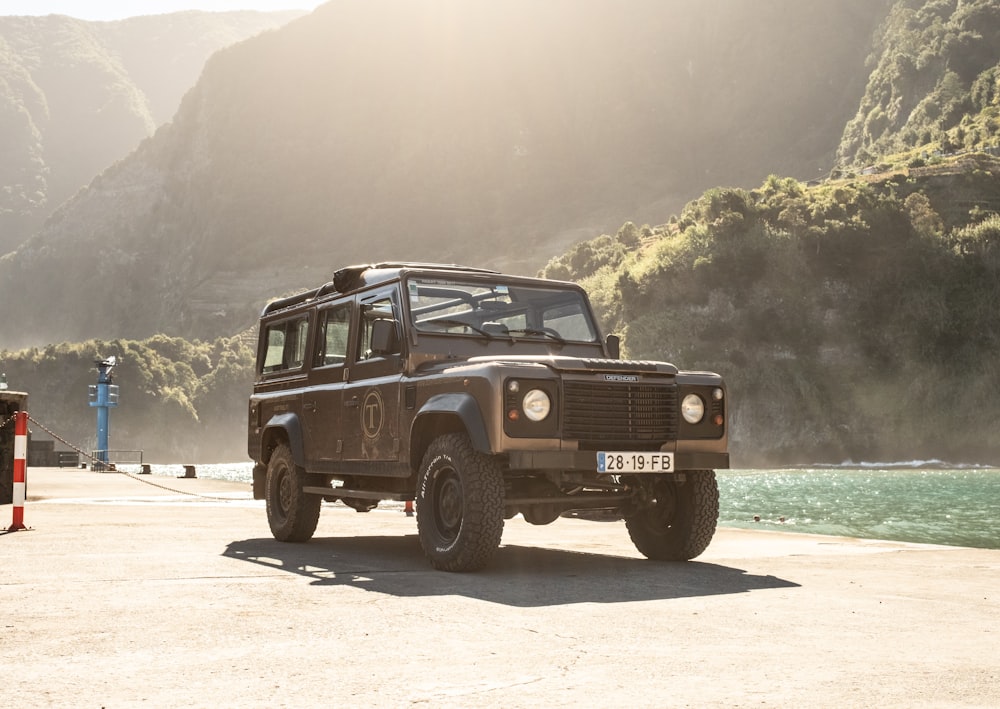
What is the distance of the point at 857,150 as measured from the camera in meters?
199

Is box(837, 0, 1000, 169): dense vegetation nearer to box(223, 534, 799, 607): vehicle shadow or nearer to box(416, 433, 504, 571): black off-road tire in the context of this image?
box(223, 534, 799, 607): vehicle shadow

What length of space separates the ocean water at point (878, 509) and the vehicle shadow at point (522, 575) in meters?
16.4

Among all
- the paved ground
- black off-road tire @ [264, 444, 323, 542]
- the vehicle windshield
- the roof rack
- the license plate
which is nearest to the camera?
the paved ground

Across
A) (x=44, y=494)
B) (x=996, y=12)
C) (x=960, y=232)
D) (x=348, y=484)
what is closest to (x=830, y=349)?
(x=960, y=232)

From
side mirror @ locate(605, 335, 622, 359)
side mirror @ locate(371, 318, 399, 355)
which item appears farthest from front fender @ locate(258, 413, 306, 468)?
side mirror @ locate(605, 335, 622, 359)

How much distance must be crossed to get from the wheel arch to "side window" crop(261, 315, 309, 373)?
3015mm

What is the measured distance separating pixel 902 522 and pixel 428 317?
31.5 metres

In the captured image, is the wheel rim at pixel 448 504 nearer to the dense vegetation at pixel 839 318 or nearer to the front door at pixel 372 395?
the front door at pixel 372 395

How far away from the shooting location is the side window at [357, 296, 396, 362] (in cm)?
1105

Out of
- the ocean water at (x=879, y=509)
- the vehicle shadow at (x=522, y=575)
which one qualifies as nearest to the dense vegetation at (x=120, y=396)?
→ the ocean water at (x=879, y=509)

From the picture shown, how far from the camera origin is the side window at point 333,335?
11.8 meters

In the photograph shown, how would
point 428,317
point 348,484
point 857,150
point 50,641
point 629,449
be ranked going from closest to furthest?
point 50,641
point 629,449
point 428,317
point 348,484
point 857,150

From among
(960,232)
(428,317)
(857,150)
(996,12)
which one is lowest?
(428,317)

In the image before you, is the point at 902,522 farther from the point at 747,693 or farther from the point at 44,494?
the point at 747,693
